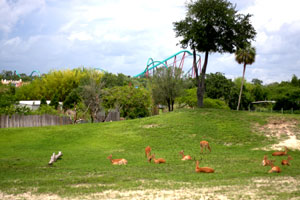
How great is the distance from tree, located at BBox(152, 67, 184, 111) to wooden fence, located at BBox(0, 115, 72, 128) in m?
20.2

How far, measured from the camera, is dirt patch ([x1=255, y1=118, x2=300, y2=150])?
964 inches

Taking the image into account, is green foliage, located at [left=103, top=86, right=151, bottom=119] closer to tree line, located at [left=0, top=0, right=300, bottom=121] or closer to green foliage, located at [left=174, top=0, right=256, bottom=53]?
tree line, located at [left=0, top=0, right=300, bottom=121]

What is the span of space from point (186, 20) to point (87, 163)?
2440 centimetres

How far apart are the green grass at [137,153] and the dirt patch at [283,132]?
33.7 inches

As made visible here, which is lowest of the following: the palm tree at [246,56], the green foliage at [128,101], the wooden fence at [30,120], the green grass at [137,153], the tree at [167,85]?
the green grass at [137,153]

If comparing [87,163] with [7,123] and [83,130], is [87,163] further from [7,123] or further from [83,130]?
[7,123]

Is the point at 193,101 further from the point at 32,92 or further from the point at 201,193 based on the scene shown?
the point at 201,193

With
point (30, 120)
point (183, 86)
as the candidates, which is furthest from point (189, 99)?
point (30, 120)

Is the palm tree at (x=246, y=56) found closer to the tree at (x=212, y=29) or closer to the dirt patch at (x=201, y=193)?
the tree at (x=212, y=29)

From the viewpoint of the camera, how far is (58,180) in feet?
41.3

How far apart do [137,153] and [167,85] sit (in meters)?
32.5

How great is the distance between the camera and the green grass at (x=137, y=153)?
12.0 meters

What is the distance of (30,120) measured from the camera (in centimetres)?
3459

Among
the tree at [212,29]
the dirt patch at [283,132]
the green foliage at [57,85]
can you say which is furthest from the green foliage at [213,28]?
the green foliage at [57,85]
